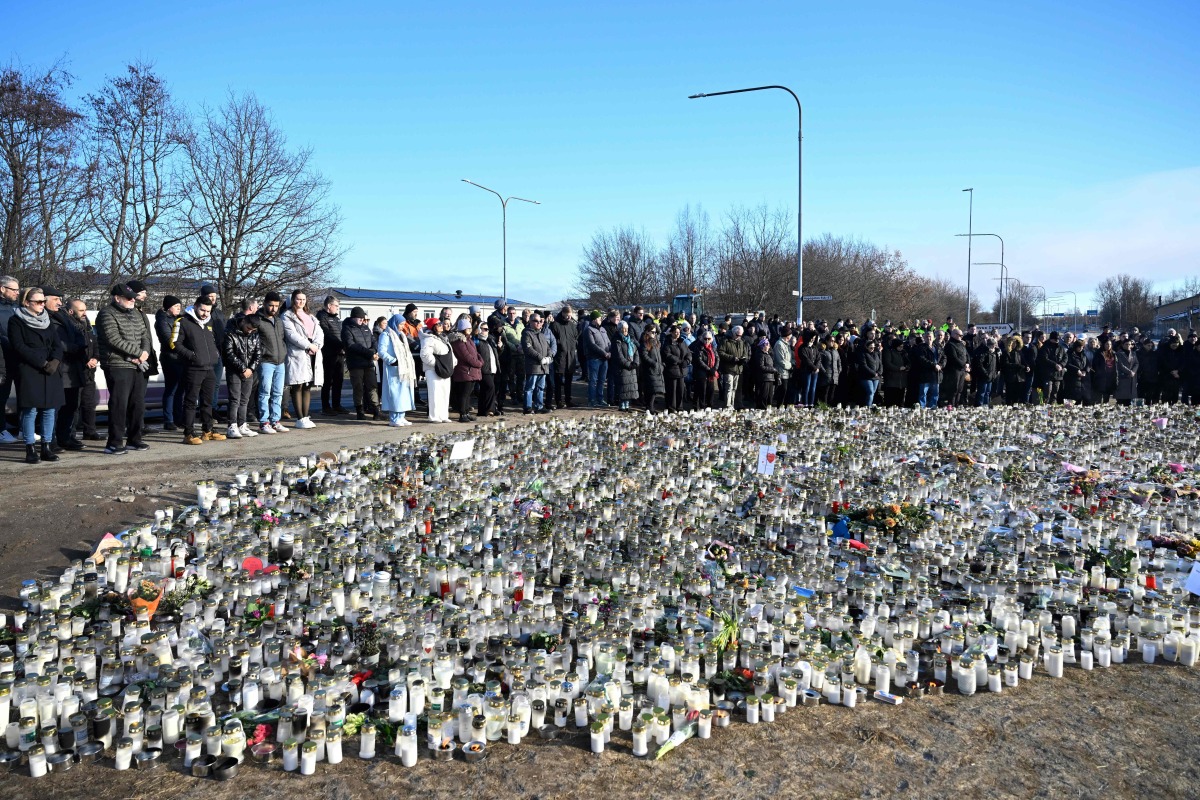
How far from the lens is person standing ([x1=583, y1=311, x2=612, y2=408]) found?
16.3m

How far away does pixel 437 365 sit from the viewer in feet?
44.5

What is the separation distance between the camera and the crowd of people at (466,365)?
408 inches

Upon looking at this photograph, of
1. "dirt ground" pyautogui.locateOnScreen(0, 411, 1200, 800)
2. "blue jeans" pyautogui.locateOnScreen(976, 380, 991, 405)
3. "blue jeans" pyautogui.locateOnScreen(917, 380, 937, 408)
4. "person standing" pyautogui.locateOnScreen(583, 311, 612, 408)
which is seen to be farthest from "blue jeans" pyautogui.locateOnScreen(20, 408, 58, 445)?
"blue jeans" pyautogui.locateOnScreen(976, 380, 991, 405)

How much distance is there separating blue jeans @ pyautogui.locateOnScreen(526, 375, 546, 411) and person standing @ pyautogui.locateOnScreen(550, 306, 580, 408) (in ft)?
2.08

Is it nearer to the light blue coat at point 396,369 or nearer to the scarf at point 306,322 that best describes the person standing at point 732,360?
the light blue coat at point 396,369

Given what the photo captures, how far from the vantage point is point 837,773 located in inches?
157

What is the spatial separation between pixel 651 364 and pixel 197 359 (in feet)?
26.4

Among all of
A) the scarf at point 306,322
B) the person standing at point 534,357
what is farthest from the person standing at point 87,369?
the person standing at point 534,357

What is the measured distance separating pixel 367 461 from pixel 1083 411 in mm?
13889

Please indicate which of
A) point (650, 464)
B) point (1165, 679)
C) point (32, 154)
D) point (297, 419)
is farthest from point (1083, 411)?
point (32, 154)

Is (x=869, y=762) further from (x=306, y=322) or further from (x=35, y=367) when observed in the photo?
(x=306, y=322)

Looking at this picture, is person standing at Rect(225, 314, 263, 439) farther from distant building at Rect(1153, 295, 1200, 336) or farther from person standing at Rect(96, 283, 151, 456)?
distant building at Rect(1153, 295, 1200, 336)

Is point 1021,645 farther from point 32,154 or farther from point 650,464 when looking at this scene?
point 32,154

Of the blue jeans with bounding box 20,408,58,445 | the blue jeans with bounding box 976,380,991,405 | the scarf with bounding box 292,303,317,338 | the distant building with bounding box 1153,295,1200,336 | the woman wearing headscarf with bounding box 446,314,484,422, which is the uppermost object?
the distant building with bounding box 1153,295,1200,336
